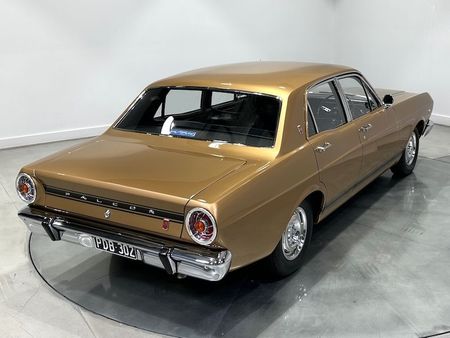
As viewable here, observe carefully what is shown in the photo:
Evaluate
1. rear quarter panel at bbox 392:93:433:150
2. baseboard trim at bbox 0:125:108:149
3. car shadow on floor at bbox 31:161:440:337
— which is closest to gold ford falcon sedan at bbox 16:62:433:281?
car shadow on floor at bbox 31:161:440:337

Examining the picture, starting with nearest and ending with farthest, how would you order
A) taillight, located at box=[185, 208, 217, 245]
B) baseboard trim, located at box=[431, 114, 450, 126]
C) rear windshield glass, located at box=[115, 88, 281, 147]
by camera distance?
taillight, located at box=[185, 208, 217, 245]
rear windshield glass, located at box=[115, 88, 281, 147]
baseboard trim, located at box=[431, 114, 450, 126]

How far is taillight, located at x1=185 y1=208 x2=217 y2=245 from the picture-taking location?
8.30ft

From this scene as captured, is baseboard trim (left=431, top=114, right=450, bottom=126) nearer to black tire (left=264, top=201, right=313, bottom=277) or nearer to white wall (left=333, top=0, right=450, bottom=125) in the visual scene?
white wall (left=333, top=0, right=450, bottom=125)

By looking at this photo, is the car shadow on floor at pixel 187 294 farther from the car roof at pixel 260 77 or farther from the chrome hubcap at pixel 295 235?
the car roof at pixel 260 77

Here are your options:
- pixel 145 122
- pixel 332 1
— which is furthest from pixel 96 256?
pixel 332 1

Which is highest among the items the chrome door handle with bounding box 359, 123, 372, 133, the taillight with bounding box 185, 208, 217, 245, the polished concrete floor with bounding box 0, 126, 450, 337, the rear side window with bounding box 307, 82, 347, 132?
the rear side window with bounding box 307, 82, 347, 132

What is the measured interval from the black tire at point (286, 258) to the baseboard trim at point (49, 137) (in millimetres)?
4842

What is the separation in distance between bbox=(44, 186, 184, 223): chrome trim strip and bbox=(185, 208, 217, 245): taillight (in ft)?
0.19

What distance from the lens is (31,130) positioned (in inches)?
271

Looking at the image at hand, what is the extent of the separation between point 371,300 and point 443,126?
548 cm

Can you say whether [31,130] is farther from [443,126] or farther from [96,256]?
[443,126]

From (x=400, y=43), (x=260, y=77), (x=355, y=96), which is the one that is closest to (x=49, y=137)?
(x=260, y=77)

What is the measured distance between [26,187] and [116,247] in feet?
2.54

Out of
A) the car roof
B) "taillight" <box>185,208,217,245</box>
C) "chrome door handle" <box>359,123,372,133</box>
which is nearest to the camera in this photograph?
"taillight" <box>185,208,217,245</box>
